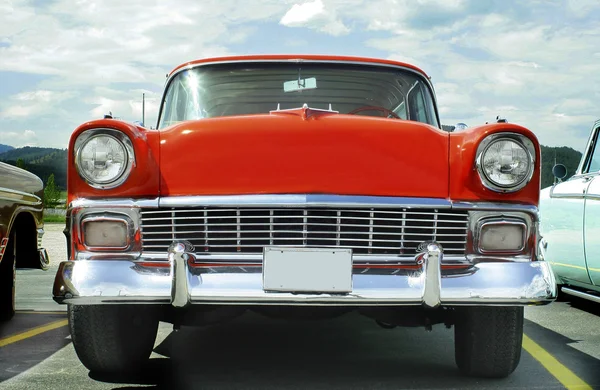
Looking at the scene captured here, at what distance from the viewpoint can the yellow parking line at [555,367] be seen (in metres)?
3.85

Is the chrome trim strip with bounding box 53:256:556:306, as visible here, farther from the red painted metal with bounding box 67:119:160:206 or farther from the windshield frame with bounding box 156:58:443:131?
the windshield frame with bounding box 156:58:443:131

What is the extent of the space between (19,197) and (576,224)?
431 centimetres

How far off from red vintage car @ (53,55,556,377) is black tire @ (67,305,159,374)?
1cm

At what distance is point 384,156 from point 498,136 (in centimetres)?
54

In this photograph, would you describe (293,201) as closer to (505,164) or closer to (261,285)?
(261,285)

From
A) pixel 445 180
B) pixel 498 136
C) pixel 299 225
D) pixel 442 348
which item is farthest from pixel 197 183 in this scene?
pixel 442 348

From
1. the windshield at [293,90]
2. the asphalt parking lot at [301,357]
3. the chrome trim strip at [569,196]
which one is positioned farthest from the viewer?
the chrome trim strip at [569,196]

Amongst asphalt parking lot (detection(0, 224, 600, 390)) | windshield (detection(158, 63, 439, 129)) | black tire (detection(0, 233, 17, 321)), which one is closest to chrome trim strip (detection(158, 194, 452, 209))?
asphalt parking lot (detection(0, 224, 600, 390))

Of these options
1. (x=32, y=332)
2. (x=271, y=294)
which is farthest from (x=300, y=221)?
(x=32, y=332)

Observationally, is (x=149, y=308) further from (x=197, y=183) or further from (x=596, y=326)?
(x=596, y=326)

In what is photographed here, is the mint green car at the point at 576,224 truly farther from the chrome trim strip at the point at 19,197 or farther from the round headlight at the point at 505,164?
the chrome trim strip at the point at 19,197

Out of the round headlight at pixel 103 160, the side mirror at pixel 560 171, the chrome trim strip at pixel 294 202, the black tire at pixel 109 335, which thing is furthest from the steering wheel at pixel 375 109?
the side mirror at pixel 560 171

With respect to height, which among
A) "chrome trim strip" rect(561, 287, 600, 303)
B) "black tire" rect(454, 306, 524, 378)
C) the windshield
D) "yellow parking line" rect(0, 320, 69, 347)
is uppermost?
the windshield

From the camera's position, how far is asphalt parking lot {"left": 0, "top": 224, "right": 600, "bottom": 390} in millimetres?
3836
